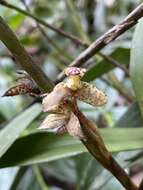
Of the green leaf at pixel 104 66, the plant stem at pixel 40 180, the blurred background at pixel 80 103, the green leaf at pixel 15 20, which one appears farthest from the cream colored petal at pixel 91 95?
the green leaf at pixel 15 20

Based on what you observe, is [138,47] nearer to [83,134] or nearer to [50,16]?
[83,134]

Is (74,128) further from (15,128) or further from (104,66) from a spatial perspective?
(104,66)

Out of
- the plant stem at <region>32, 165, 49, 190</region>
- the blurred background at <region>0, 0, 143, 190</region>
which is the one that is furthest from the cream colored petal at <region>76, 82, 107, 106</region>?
the plant stem at <region>32, 165, 49, 190</region>

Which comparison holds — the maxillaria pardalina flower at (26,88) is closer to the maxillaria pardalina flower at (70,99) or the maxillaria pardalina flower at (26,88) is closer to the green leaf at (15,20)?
the maxillaria pardalina flower at (70,99)

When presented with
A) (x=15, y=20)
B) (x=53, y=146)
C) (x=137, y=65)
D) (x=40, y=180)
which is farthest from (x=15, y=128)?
(x=15, y=20)

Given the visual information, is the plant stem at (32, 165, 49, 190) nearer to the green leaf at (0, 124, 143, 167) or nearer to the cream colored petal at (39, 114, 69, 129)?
the green leaf at (0, 124, 143, 167)

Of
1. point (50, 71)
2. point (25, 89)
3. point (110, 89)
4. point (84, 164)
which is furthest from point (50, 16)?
point (25, 89)
